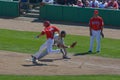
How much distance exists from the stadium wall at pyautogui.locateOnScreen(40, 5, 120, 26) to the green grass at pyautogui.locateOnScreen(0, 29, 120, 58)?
539cm

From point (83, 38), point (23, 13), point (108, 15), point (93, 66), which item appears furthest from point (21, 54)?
point (23, 13)

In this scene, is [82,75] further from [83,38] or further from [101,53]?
[83,38]

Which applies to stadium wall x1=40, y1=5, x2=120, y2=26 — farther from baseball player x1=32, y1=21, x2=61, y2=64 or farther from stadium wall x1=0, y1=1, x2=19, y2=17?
baseball player x1=32, y1=21, x2=61, y2=64

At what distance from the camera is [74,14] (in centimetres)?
2983

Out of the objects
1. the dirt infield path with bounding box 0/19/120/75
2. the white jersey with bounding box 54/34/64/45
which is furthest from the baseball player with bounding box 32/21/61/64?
the white jersey with bounding box 54/34/64/45

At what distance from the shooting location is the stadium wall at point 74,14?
28691 mm

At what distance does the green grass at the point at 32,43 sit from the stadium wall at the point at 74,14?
5.39m

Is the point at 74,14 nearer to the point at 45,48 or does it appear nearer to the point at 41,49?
the point at 45,48

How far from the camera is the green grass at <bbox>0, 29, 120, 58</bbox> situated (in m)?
19.4

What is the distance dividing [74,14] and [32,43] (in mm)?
9292

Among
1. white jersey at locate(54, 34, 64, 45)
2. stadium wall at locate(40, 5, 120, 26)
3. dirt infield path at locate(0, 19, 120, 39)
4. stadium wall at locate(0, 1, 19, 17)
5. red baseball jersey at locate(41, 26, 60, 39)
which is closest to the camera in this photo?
red baseball jersey at locate(41, 26, 60, 39)

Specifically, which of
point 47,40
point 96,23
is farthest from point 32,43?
point 47,40

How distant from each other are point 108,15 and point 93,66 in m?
12.7

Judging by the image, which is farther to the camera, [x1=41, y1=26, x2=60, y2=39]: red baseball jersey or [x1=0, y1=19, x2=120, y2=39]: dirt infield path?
[x1=0, y1=19, x2=120, y2=39]: dirt infield path
